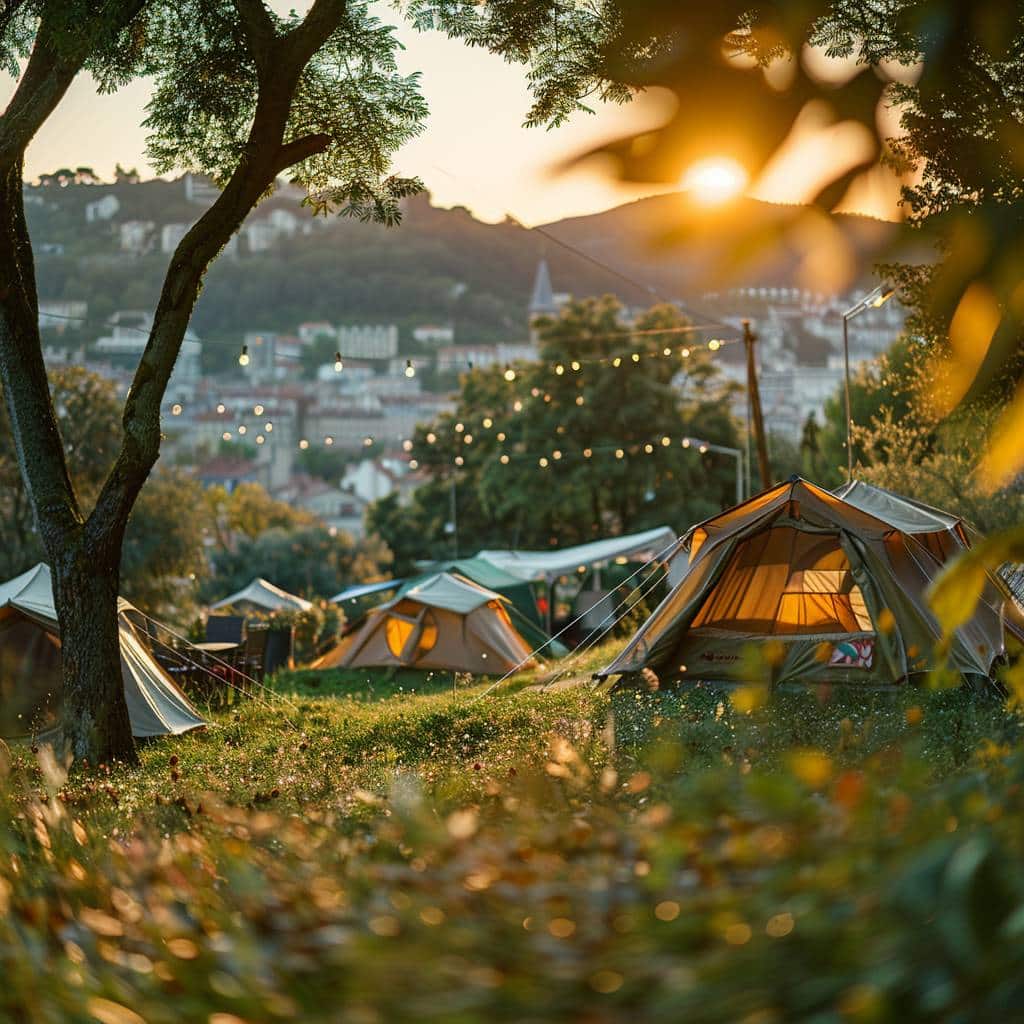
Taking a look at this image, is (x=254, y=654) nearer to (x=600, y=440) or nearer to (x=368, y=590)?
(x=368, y=590)

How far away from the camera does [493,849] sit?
6.96 ft

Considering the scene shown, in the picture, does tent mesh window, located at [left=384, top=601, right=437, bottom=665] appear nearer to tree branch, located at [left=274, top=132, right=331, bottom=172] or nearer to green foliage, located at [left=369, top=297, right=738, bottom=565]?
tree branch, located at [left=274, top=132, right=331, bottom=172]

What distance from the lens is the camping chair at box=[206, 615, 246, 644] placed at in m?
20.3

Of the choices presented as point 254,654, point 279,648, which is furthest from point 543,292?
point 254,654

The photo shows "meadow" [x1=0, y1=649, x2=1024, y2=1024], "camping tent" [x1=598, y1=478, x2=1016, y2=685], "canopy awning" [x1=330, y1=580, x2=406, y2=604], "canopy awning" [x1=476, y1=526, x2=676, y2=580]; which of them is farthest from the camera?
"canopy awning" [x1=476, y1=526, x2=676, y2=580]

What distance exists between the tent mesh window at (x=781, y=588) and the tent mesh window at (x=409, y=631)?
775 cm

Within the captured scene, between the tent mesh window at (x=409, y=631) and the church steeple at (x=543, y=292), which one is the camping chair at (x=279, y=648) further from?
the church steeple at (x=543, y=292)

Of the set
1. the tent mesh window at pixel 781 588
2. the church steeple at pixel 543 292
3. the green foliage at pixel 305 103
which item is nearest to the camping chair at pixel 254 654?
the tent mesh window at pixel 781 588

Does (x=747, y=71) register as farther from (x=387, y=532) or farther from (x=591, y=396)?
(x=387, y=532)

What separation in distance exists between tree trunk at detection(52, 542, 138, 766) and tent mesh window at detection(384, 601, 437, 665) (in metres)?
10.7

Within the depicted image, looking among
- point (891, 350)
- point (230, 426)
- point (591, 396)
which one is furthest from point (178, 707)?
point (230, 426)

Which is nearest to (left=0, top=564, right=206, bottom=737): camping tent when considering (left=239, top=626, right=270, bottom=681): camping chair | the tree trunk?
the tree trunk

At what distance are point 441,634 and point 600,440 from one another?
23.4 metres

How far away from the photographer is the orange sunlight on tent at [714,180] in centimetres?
104
